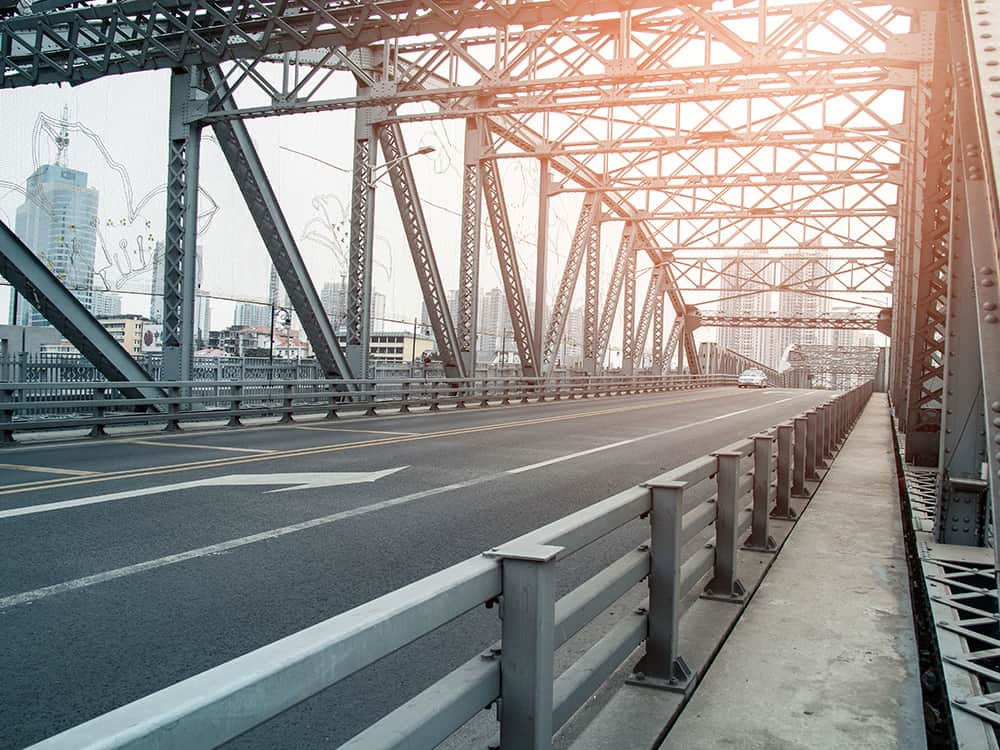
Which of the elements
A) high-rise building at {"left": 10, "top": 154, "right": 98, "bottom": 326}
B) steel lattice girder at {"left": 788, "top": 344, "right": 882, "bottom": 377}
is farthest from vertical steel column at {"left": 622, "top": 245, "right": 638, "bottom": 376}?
steel lattice girder at {"left": 788, "top": 344, "right": 882, "bottom": 377}

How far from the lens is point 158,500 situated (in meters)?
9.25

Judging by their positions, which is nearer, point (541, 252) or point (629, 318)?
point (541, 252)

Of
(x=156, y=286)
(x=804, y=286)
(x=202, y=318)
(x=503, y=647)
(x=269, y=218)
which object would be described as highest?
(x=804, y=286)

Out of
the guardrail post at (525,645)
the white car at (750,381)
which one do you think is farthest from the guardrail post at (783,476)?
the white car at (750,381)

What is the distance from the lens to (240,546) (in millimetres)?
7281

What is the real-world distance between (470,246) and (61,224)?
38.8 ft

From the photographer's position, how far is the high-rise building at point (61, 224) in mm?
18703

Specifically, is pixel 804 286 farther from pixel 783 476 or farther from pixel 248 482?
pixel 248 482

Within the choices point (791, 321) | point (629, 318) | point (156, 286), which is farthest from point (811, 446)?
point (791, 321)

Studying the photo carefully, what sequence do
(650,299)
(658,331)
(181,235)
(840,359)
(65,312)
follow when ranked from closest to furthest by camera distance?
(65,312) < (181,235) < (650,299) < (658,331) < (840,359)

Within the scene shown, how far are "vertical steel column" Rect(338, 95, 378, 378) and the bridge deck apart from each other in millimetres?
17801

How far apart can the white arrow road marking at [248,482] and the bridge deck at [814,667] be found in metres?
5.49

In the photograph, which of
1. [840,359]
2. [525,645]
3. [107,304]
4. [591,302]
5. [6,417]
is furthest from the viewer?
→ [840,359]

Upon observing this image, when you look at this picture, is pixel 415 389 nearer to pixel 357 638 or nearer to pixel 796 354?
pixel 357 638
